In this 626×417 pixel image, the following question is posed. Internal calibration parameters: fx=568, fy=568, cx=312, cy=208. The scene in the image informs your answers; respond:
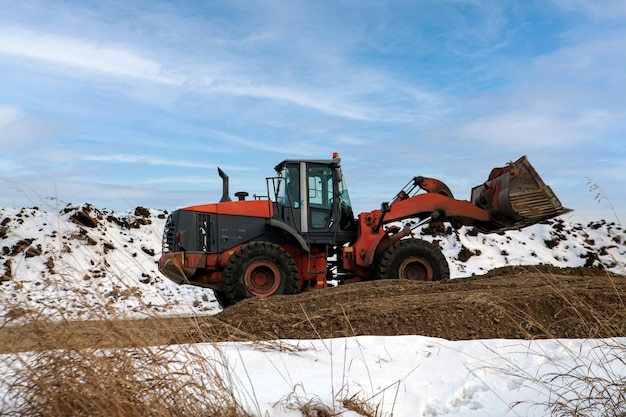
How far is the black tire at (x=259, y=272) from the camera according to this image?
30.1ft

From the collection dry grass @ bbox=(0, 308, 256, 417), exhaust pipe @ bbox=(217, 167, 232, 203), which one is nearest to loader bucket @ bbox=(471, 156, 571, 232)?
exhaust pipe @ bbox=(217, 167, 232, 203)

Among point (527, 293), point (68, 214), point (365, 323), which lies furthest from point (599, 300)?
point (68, 214)

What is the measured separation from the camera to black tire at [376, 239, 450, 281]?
9.99 meters

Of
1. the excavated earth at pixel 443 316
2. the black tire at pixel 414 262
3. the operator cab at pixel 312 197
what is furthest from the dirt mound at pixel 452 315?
the operator cab at pixel 312 197

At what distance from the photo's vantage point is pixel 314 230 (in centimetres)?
1000

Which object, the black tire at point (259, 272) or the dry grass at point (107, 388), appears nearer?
the dry grass at point (107, 388)

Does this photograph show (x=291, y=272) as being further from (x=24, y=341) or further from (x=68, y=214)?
(x=68, y=214)

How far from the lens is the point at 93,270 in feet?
45.9

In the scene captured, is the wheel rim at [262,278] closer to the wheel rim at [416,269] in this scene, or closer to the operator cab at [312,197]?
the operator cab at [312,197]

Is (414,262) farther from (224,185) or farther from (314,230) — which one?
(224,185)

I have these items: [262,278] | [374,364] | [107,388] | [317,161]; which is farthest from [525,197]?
[107,388]

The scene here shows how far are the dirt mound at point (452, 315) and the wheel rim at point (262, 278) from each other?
1.98 metres

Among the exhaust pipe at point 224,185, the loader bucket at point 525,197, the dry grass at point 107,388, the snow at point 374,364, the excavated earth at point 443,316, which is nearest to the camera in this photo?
the dry grass at point 107,388

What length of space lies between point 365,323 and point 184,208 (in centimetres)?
505
